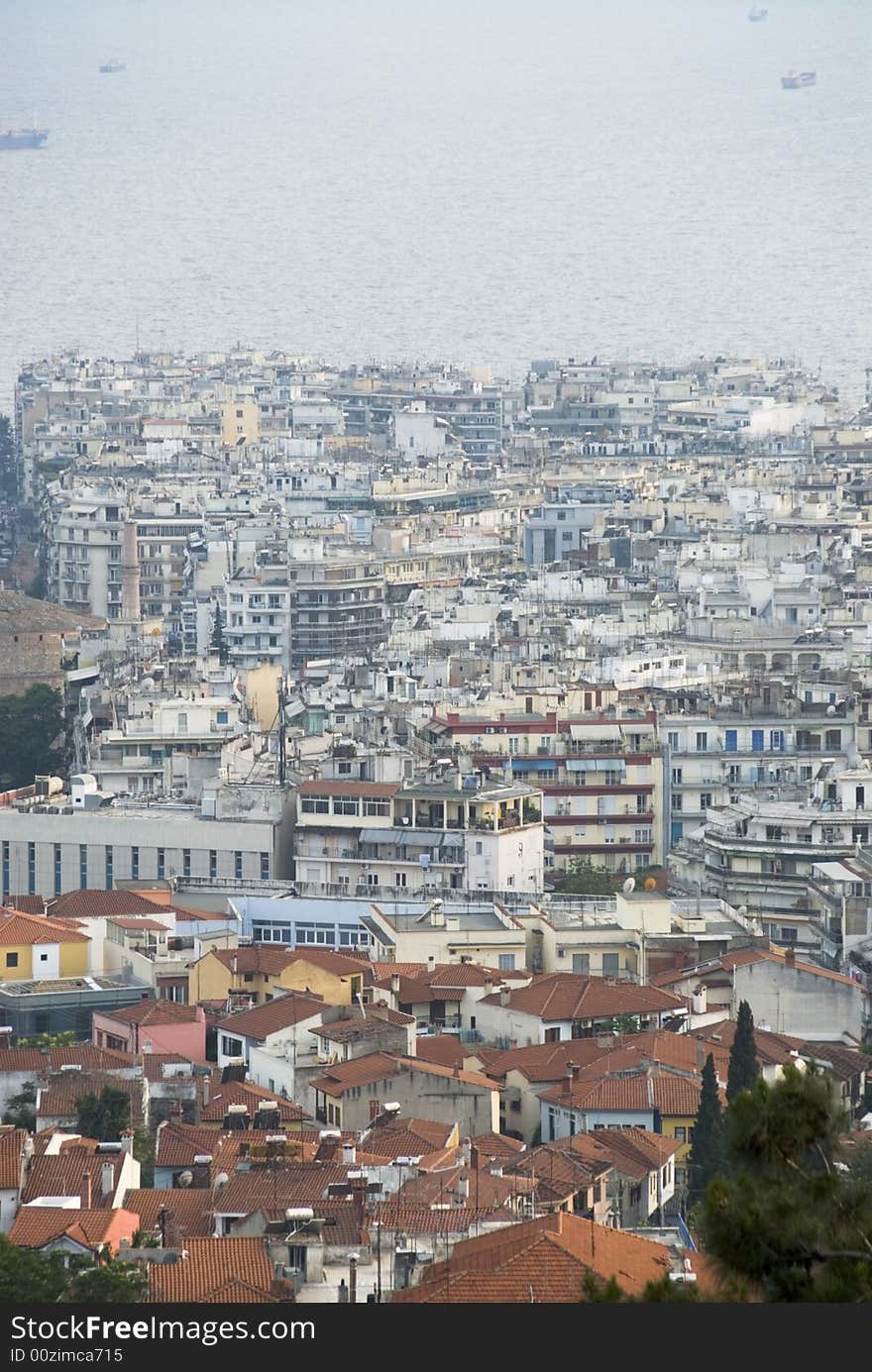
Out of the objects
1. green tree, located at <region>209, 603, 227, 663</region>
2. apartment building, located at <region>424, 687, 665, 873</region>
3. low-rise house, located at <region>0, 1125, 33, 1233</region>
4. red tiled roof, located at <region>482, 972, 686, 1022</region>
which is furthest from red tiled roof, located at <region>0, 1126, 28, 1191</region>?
green tree, located at <region>209, 603, 227, 663</region>

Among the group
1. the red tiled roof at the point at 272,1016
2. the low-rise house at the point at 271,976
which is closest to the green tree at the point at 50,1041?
the red tiled roof at the point at 272,1016

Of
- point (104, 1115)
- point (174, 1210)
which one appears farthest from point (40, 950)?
point (174, 1210)

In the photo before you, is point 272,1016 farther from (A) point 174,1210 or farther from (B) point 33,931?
(A) point 174,1210

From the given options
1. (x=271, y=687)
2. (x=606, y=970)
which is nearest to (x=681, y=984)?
(x=606, y=970)

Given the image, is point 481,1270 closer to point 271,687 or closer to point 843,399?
point 271,687

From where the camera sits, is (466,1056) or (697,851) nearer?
(466,1056)

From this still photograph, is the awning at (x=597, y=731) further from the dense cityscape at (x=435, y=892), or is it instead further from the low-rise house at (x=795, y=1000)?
the low-rise house at (x=795, y=1000)
